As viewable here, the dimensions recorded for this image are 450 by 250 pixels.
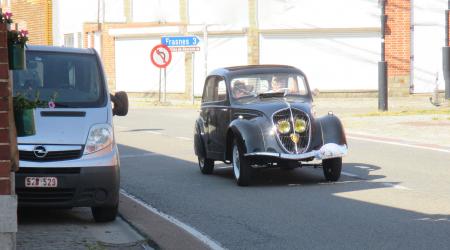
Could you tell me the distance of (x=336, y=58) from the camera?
136ft

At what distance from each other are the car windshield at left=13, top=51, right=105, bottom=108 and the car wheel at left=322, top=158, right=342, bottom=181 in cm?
420

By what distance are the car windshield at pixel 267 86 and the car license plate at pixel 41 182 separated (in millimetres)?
5317

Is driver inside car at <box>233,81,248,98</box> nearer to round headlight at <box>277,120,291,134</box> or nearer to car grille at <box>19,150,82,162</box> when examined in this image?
round headlight at <box>277,120,291,134</box>

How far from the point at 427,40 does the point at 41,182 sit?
109ft

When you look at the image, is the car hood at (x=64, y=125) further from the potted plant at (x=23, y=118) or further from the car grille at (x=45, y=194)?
the potted plant at (x=23, y=118)

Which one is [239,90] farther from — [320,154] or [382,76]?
[382,76]

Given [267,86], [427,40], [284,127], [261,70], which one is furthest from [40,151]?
[427,40]

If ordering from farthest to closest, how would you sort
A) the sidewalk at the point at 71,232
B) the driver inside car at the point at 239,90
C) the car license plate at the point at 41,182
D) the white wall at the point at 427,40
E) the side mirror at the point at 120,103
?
1. the white wall at the point at 427,40
2. the driver inside car at the point at 239,90
3. the side mirror at the point at 120,103
4. the car license plate at the point at 41,182
5. the sidewalk at the point at 71,232

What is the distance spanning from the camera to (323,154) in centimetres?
1303

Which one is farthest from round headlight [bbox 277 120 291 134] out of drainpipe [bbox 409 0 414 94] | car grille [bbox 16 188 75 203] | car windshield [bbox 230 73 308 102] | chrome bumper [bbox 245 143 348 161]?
drainpipe [bbox 409 0 414 94]

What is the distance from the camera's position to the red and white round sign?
38844 millimetres

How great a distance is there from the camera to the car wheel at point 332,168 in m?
13.5

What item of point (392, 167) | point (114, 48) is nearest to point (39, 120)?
point (392, 167)

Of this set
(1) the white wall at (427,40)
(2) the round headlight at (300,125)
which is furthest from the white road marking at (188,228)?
(1) the white wall at (427,40)
